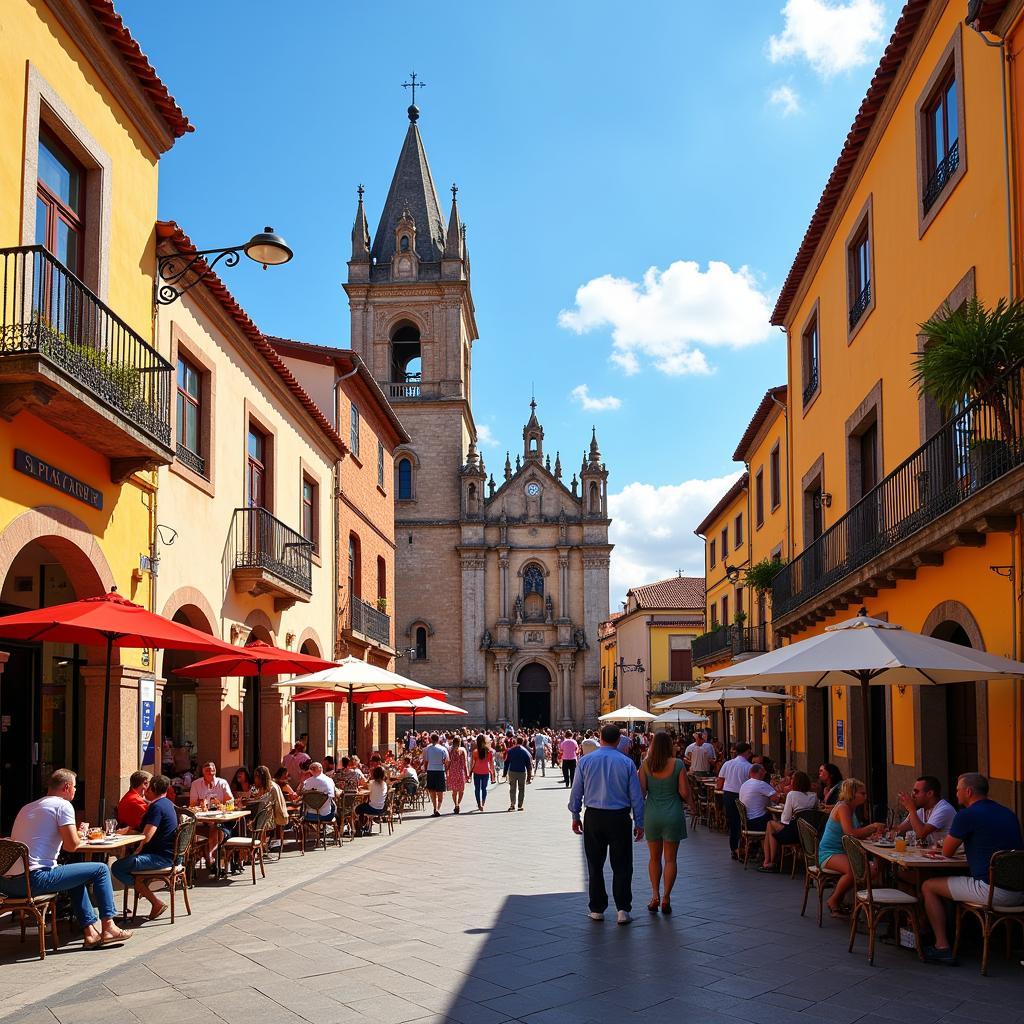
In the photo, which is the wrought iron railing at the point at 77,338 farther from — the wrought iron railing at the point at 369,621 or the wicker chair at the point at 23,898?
the wrought iron railing at the point at 369,621

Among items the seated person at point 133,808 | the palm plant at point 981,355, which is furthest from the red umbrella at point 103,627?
the palm plant at point 981,355

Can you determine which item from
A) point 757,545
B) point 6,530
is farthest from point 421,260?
point 6,530

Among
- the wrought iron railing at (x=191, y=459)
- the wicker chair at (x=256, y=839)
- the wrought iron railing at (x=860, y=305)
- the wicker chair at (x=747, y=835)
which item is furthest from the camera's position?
the wrought iron railing at (x=860, y=305)

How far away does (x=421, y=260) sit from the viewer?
59.7 metres

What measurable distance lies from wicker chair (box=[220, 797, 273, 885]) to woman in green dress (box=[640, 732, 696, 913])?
451 centimetres

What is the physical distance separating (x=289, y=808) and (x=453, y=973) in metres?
8.79

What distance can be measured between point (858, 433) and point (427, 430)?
41.2 metres

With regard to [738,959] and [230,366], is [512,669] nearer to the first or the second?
[230,366]

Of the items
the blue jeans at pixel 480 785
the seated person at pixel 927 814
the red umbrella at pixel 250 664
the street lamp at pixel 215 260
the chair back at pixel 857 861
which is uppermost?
the street lamp at pixel 215 260

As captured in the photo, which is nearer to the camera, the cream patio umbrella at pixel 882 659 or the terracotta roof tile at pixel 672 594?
the cream patio umbrella at pixel 882 659

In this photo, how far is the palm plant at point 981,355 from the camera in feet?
32.3

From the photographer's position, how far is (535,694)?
5919 cm

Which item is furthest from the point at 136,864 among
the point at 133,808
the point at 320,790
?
the point at 320,790

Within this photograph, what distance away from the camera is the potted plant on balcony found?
9836 millimetres
